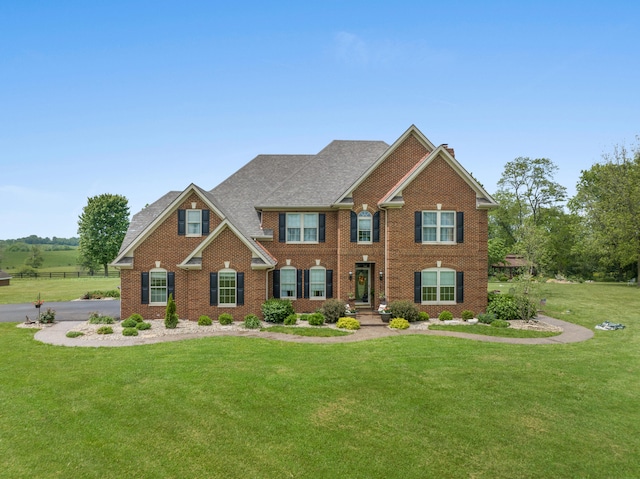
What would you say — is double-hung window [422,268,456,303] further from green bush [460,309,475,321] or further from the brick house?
green bush [460,309,475,321]

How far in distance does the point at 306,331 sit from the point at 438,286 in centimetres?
879

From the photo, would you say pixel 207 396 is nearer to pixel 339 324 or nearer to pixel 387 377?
pixel 387 377

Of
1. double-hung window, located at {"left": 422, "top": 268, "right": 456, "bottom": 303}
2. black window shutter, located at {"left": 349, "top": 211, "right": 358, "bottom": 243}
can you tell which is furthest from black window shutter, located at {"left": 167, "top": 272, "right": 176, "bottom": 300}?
double-hung window, located at {"left": 422, "top": 268, "right": 456, "bottom": 303}

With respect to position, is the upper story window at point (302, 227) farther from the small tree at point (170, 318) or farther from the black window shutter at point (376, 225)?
the small tree at point (170, 318)

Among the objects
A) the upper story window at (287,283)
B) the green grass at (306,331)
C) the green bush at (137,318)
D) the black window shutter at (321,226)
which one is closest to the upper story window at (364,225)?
the black window shutter at (321,226)

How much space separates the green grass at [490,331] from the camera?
17.8m

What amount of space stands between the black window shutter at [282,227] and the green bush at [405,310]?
308 inches

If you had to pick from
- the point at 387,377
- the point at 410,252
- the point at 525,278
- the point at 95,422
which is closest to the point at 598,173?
the point at 525,278

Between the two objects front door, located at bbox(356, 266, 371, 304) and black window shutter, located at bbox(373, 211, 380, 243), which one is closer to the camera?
black window shutter, located at bbox(373, 211, 380, 243)

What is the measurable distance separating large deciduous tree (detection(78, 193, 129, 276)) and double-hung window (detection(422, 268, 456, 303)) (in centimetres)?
5832

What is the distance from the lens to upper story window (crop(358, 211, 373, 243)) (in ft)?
74.4

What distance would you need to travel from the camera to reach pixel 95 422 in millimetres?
8781

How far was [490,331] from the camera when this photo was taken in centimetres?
1828

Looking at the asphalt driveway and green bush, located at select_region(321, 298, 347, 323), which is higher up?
green bush, located at select_region(321, 298, 347, 323)
